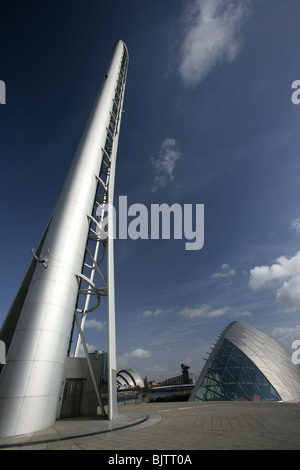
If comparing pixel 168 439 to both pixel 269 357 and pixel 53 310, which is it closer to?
pixel 53 310

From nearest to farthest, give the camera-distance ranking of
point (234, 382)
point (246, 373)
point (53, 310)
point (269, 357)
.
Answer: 1. point (53, 310)
2. point (234, 382)
3. point (246, 373)
4. point (269, 357)

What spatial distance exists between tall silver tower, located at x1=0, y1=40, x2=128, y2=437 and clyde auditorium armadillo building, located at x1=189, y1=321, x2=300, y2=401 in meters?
27.2

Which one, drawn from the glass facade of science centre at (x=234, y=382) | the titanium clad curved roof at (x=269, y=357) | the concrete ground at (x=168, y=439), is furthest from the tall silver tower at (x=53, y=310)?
the titanium clad curved roof at (x=269, y=357)

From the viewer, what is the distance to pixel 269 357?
39.7m

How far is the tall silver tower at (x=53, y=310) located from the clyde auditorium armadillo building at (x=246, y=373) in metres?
27.2

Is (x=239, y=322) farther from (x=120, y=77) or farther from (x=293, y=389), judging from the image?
(x=120, y=77)

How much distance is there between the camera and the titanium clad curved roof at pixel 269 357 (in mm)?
33969

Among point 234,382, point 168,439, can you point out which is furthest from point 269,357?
point 168,439

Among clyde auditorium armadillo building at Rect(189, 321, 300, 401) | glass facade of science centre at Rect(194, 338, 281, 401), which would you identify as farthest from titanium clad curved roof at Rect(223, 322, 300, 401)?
glass facade of science centre at Rect(194, 338, 281, 401)

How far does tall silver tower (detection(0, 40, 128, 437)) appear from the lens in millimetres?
9164

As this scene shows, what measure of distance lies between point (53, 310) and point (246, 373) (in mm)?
35537

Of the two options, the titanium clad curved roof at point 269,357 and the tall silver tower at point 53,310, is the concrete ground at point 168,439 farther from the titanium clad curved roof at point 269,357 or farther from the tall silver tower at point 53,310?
the titanium clad curved roof at point 269,357
